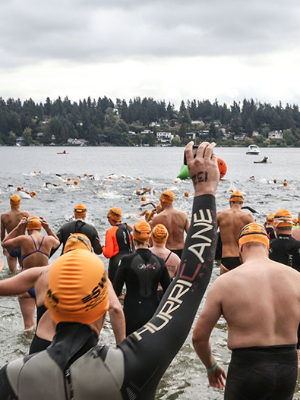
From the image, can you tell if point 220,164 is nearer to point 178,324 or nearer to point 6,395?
point 178,324

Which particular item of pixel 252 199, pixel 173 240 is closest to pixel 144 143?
pixel 252 199

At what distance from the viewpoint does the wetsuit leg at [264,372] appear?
339cm

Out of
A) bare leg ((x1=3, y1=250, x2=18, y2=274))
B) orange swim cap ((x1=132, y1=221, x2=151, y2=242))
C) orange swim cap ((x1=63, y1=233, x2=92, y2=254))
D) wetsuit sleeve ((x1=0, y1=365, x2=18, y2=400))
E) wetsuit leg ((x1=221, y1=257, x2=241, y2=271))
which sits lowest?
bare leg ((x1=3, y1=250, x2=18, y2=274))

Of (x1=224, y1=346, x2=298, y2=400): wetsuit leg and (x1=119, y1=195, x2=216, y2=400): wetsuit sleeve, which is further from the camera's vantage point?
(x1=224, y1=346, x2=298, y2=400): wetsuit leg

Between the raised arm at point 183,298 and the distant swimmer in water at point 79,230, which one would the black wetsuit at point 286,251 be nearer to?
the distant swimmer in water at point 79,230

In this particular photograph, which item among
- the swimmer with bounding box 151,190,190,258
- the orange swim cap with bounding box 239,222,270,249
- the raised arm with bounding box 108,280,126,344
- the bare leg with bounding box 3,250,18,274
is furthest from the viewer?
the bare leg with bounding box 3,250,18,274

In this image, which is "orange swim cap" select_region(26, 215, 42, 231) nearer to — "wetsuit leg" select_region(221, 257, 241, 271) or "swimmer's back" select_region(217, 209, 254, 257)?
"swimmer's back" select_region(217, 209, 254, 257)

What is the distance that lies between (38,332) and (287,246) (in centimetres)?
415

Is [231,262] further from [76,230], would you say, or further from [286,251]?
[76,230]

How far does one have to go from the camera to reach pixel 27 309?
721 centimetres

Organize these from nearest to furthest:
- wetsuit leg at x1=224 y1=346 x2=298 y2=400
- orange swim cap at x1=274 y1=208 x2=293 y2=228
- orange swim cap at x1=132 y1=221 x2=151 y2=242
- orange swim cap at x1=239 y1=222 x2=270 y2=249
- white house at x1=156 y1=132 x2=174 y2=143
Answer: wetsuit leg at x1=224 y1=346 x2=298 y2=400 → orange swim cap at x1=239 y1=222 x2=270 y2=249 → orange swim cap at x1=132 y1=221 x2=151 y2=242 → orange swim cap at x1=274 y1=208 x2=293 y2=228 → white house at x1=156 y1=132 x2=174 y2=143

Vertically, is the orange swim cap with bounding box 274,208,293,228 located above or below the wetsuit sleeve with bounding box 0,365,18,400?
below

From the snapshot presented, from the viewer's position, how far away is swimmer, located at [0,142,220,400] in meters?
1.50

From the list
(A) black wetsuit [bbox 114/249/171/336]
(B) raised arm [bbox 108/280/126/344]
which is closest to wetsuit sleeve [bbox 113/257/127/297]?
(A) black wetsuit [bbox 114/249/171/336]
